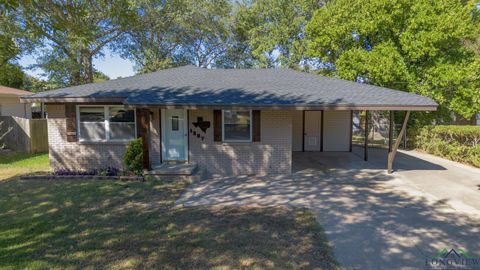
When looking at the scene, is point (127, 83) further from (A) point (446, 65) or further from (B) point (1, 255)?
(A) point (446, 65)

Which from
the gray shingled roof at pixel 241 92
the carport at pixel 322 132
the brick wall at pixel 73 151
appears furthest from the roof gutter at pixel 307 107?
the carport at pixel 322 132

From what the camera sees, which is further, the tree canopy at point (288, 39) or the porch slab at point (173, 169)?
the tree canopy at point (288, 39)

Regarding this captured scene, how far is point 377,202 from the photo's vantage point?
259 inches

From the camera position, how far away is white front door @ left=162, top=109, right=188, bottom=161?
973 centimetres

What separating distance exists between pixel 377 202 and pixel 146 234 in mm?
5046

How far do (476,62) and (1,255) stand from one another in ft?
57.4

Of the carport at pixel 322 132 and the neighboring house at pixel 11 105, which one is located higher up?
the neighboring house at pixel 11 105

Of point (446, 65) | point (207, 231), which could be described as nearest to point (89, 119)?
point (207, 231)

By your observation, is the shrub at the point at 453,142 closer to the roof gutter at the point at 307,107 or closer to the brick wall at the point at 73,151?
the roof gutter at the point at 307,107

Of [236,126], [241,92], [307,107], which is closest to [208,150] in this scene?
[236,126]

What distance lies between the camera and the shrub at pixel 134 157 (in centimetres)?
862

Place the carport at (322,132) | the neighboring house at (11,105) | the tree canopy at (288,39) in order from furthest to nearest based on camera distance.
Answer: the neighboring house at (11,105) → the carport at (322,132) → the tree canopy at (288,39)

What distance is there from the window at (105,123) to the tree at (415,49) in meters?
11.6

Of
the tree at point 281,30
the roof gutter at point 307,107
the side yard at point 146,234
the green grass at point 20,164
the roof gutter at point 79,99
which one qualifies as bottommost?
the side yard at point 146,234
